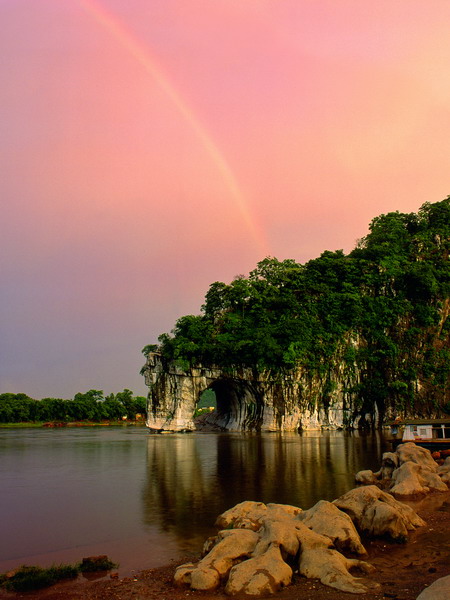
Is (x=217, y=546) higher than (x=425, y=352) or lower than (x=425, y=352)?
lower

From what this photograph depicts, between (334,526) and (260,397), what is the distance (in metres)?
59.7

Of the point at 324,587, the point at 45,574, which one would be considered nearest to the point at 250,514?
the point at 324,587

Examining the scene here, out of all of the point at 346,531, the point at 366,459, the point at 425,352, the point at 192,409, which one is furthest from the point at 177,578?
the point at 425,352

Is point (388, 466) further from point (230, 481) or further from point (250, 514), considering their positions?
point (250, 514)

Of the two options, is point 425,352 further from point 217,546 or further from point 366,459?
point 217,546

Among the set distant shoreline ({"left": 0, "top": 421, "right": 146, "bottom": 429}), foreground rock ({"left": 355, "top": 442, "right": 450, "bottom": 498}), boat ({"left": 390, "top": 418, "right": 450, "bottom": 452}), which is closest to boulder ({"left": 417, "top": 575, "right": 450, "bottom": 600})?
foreground rock ({"left": 355, "top": 442, "right": 450, "bottom": 498})

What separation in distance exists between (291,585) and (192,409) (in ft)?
199

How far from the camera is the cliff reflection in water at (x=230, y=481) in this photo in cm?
1645

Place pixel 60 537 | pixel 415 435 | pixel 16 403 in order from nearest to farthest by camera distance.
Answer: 1. pixel 60 537
2. pixel 415 435
3. pixel 16 403

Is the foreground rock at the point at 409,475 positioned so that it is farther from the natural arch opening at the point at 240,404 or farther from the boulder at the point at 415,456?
the natural arch opening at the point at 240,404

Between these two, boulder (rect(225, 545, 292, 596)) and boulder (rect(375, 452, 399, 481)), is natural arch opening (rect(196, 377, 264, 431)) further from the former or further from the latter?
boulder (rect(225, 545, 292, 596))

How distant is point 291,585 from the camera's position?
30.3 ft

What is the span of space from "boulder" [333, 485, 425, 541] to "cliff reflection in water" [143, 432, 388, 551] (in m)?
4.09

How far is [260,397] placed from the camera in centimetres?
7050
